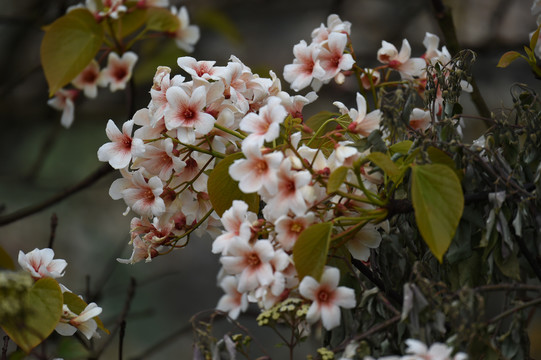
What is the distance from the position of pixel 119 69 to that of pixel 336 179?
0.73m

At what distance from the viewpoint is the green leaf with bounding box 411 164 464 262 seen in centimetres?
56

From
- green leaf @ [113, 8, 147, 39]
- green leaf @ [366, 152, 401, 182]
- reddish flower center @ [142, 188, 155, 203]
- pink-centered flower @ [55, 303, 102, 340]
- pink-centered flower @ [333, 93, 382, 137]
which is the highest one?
green leaf @ [366, 152, 401, 182]

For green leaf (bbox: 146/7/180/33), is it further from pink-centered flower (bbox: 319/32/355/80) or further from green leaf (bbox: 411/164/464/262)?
green leaf (bbox: 411/164/464/262)

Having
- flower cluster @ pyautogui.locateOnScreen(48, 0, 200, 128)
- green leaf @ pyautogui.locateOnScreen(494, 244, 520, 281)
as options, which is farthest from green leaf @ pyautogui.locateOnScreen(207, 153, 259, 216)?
flower cluster @ pyautogui.locateOnScreen(48, 0, 200, 128)

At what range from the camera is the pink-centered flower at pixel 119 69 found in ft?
3.92

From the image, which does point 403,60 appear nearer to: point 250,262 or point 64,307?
point 250,262

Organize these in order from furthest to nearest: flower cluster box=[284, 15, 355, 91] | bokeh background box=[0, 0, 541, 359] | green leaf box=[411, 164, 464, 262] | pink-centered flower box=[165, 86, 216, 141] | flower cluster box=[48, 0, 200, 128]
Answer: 1. bokeh background box=[0, 0, 541, 359]
2. flower cluster box=[48, 0, 200, 128]
3. flower cluster box=[284, 15, 355, 91]
4. pink-centered flower box=[165, 86, 216, 141]
5. green leaf box=[411, 164, 464, 262]

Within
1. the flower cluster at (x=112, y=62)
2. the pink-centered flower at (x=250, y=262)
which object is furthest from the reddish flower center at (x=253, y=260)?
the flower cluster at (x=112, y=62)

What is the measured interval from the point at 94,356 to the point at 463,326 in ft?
1.67

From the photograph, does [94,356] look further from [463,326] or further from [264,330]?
[264,330]

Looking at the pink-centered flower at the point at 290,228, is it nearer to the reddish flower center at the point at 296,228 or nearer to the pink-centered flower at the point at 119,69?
the reddish flower center at the point at 296,228

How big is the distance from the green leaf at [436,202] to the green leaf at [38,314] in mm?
362

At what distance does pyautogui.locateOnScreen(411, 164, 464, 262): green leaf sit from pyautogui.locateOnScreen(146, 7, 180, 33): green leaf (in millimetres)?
766

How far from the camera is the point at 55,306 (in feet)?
2.26
